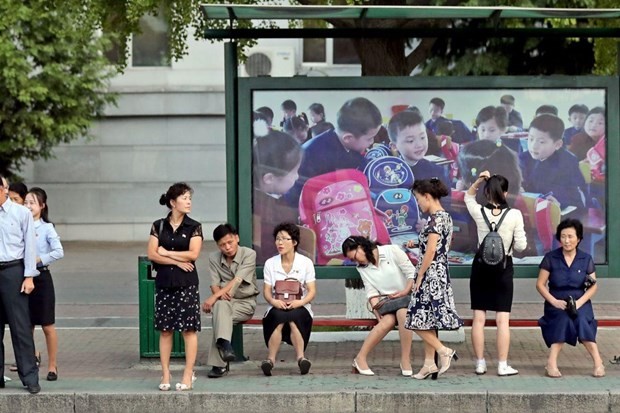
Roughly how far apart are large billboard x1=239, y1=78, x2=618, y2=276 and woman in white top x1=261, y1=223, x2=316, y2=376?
1.98ft

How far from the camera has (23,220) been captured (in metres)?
8.76

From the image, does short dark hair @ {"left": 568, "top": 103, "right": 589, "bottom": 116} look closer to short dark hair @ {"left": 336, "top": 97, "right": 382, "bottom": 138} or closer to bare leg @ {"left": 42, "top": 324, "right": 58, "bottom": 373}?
short dark hair @ {"left": 336, "top": 97, "right": 382, "bottom": 138}

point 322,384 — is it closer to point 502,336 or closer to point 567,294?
point 502,336

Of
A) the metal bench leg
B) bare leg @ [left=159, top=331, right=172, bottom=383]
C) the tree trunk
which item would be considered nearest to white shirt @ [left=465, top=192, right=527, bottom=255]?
the metal bench leg

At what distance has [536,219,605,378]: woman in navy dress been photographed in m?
9.24

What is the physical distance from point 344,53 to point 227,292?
600 inches

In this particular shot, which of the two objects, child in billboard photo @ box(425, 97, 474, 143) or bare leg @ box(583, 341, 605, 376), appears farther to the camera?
child in billboard photo @ box(425, 97, 474, 143)

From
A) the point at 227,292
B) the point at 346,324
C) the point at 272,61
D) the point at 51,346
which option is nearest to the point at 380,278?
the point at 346,324

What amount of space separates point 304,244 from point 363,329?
1.68 m

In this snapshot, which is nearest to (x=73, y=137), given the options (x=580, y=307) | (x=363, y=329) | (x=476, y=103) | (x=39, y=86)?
(x=39, y=86)

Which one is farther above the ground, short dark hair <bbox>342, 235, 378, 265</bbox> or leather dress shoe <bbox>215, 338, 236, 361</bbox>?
short dark hair <bbox>342, 235, 378, 265</bbox>

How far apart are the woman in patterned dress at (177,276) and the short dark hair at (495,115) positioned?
2.91m

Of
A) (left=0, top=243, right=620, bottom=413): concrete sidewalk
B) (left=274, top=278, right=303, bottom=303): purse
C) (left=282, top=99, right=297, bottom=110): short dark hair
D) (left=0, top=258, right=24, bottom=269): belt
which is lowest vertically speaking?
(left=0, top=243, right=620, bottom=413): concrete sidewalk

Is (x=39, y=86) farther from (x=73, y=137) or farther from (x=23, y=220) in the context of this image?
(x=23, y=220)
